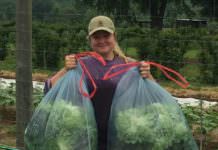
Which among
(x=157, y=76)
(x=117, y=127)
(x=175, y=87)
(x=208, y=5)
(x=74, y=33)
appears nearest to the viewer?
(x=117, y=127)

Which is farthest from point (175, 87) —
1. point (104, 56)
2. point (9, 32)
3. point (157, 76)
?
point (104, 56)

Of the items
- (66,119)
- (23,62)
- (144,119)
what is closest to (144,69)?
(144,119)

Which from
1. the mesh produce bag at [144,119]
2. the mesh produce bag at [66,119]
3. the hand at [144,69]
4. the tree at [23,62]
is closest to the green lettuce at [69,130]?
the mesh produce bag at [66,119]

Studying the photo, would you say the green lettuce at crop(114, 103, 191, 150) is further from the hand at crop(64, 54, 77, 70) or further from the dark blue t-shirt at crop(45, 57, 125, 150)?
the hand at crop(64, 54, 77, 70)

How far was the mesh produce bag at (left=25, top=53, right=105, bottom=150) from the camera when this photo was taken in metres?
2.07

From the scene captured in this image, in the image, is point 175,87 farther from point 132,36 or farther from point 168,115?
point 168,115

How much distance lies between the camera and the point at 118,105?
2.14m

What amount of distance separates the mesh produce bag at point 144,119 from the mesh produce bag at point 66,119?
0.38 ft

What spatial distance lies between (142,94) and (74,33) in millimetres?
13611

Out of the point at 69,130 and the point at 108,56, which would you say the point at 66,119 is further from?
the point at 108,56

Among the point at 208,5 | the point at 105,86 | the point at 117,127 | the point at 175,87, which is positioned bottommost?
the point at 175,87

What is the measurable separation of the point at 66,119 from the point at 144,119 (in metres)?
0.32

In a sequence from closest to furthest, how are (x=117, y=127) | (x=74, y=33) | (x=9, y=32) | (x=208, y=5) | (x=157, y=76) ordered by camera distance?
(x=117, y=127) < (x=157, y=76) < (x=74, y=33) < (x=9, y=32) < (x=208, y=5)

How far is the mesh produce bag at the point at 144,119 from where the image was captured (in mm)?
2049
